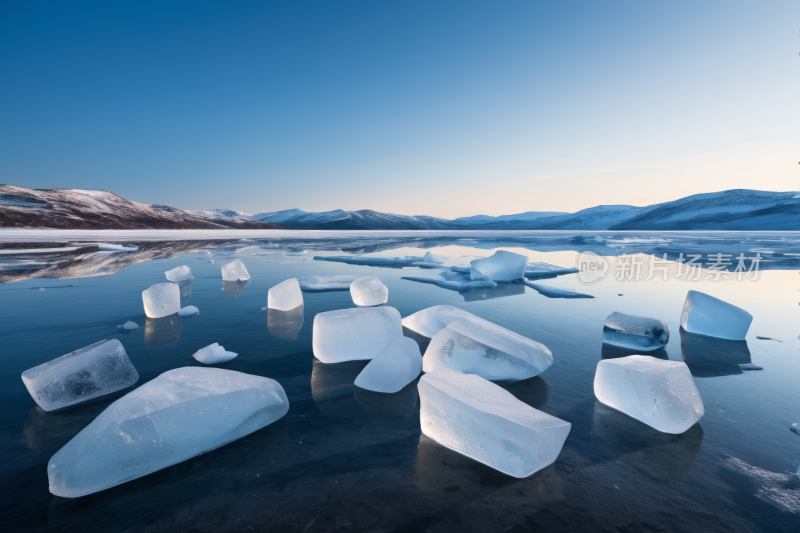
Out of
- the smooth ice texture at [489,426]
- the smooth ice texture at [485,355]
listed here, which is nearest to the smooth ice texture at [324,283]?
the smooth ice texture at [485,355]

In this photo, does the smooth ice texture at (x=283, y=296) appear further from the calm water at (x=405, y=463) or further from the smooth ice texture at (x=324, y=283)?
the smooth ice texture at (x=324, y=283)

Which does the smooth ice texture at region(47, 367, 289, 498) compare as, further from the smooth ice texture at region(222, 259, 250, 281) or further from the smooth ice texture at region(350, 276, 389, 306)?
the smooth ice texture at region(222, 259, 250, 281)

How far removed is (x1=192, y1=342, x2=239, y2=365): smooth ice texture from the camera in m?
2.40

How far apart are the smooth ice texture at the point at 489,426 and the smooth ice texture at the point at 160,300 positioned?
3135mm

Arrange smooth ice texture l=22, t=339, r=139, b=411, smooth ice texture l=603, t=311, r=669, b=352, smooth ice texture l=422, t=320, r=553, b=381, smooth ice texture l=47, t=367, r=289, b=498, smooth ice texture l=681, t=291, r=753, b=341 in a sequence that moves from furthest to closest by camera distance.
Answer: smooth ice texture l=681, t=291, r=753, b=341, smooth ice texture l=603, t=311, r=669, b=352, smooth ice texture l=422, t=320, r=553, b=381, smooth ice texture l=22, t=339, r=139, b=411, smooth ice texture l=47, t=367, r=289, b=498

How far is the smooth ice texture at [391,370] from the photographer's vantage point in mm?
2049

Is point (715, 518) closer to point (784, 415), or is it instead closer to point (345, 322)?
point (784, 415)

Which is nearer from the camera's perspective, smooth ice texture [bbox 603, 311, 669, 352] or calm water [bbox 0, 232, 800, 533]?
calm water [bbox 0, 232, 800, 533]

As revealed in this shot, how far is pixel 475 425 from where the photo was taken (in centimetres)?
143

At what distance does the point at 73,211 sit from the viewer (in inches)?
2454

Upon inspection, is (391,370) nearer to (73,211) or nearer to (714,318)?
(714,318)

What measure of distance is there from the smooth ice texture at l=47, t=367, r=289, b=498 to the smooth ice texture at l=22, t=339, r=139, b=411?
623mm

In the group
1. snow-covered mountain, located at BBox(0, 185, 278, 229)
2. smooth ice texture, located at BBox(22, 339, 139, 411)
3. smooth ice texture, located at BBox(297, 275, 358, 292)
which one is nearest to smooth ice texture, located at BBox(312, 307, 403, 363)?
smooth ice texture, located at BBox(22, 339, 139, 411)

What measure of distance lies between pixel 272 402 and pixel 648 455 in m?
1.69
